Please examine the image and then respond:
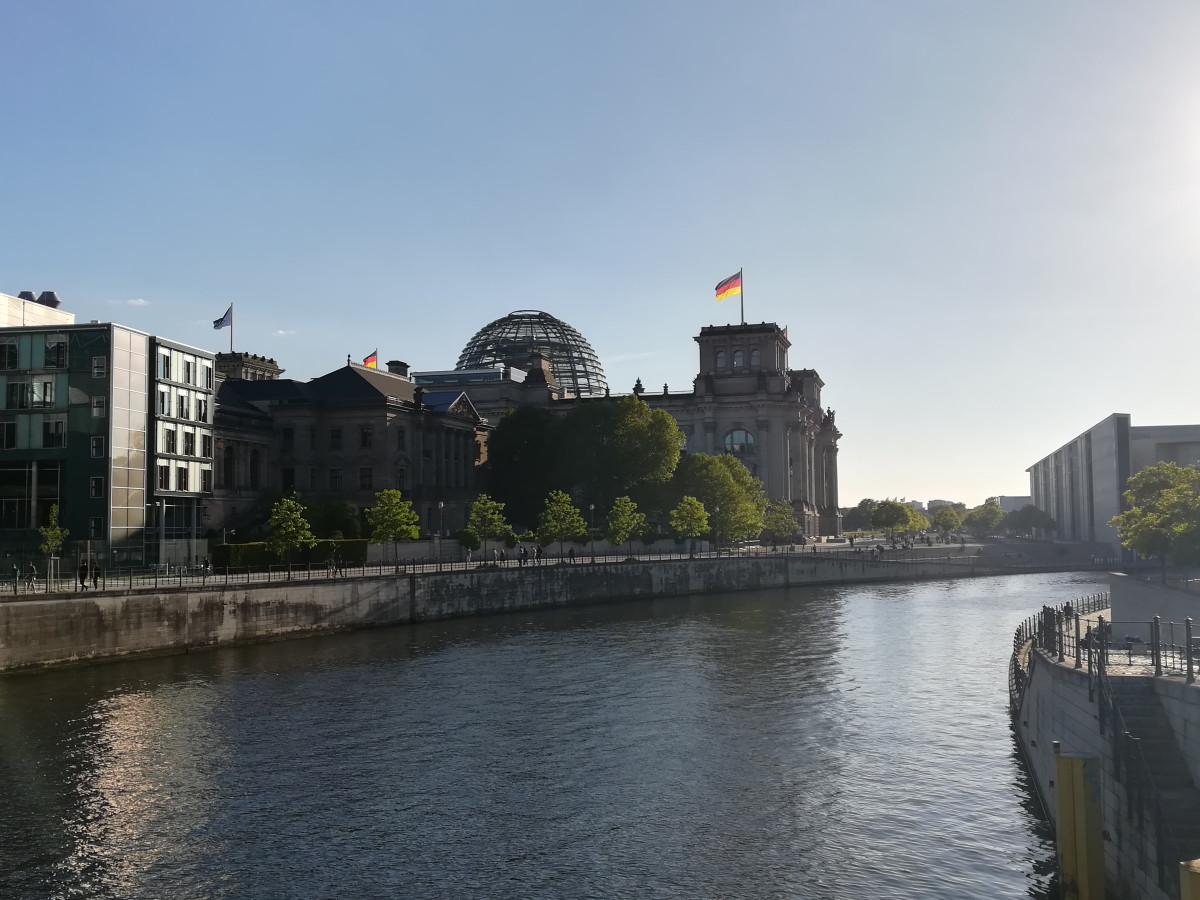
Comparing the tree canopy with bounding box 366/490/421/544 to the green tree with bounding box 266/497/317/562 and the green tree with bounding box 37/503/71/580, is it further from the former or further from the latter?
the green tree with bounding box 37/503/71/580

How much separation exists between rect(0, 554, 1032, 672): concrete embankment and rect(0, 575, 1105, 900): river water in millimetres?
1959

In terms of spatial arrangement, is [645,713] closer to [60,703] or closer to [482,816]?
[482,816]

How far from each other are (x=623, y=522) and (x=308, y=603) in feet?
168

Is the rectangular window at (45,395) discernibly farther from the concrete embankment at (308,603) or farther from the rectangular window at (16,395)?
the concrete embankment at (308,603)

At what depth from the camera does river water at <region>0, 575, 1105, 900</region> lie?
1008 inches

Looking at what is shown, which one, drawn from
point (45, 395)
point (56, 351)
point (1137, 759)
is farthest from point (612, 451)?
point (1137, 759)

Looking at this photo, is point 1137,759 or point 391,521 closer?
point 1137,759

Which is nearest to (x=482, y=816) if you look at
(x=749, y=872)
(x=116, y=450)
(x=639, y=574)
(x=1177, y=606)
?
(x=749, y=872)

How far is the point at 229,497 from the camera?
4483 inches

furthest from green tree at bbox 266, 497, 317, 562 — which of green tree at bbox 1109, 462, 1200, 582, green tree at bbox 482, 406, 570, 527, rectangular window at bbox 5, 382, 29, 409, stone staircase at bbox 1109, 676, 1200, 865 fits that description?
stone staircase at bbox 1109, 676, 1200, 865

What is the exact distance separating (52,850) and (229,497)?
90606mm

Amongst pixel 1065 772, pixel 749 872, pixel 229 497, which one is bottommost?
pixel 749 872

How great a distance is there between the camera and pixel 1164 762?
69.8 ft

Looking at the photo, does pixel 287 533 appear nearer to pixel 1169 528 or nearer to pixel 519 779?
pixel 519 779
